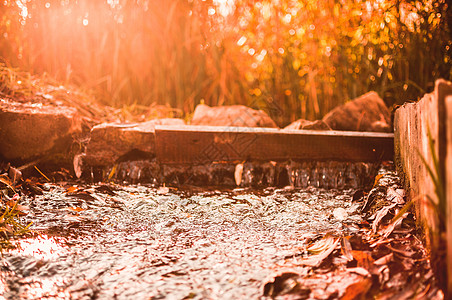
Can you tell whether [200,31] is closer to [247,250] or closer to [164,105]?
[164,105]

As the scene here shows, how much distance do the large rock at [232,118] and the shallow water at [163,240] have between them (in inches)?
45.2

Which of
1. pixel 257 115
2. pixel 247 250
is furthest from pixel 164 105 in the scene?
pixel 247 250

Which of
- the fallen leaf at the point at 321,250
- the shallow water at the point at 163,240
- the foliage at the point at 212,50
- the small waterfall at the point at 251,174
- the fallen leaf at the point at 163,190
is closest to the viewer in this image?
the shallow water at the point at 163,240

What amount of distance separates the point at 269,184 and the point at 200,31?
310 centimetres

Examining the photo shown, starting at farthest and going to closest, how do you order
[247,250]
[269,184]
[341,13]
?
[341,13] → [269,184] → [247,250]

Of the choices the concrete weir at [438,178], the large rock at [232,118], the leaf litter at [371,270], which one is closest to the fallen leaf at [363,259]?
the leaf litter at [371,270]

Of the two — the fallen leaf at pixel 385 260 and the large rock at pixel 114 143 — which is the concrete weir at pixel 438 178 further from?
the large rock at pixel 114 143

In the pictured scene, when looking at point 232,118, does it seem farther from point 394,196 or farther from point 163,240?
point 163,240

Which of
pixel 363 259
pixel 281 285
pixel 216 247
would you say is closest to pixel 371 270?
pixel 363 259

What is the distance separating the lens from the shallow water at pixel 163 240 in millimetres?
1506

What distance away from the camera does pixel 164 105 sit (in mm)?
5574

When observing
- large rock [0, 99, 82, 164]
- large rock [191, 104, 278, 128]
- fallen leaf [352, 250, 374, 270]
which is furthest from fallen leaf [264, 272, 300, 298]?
large rock [191, 104, 278, 128]

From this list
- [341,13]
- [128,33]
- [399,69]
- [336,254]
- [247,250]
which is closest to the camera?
[336,254]

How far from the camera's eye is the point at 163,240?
1.99 metres
